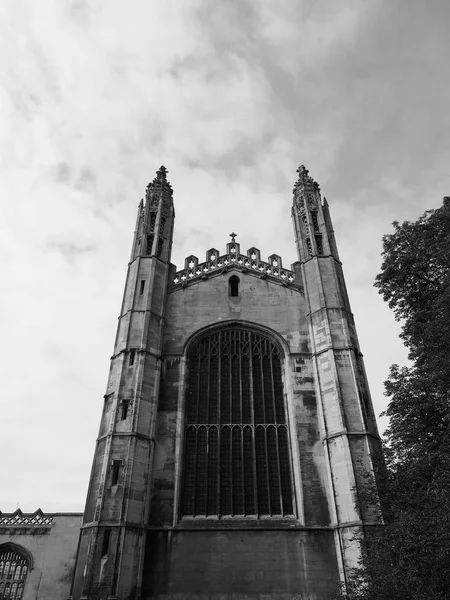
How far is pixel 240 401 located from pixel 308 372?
2.92 m

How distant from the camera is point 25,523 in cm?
1997

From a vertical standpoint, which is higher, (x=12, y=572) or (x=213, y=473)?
(x=213, y=473)

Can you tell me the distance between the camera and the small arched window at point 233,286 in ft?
70.1

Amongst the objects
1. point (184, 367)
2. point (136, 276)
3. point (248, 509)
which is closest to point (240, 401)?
point (184, 367)

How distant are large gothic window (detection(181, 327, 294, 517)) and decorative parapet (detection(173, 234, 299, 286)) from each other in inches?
125

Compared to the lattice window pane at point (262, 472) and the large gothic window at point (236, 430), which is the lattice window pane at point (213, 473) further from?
the lattice window pane at point (262, 472)

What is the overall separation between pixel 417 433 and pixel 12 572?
55.7 ft

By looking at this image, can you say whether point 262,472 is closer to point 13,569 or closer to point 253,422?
point 253,422

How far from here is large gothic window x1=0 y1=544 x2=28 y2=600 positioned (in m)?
18.4

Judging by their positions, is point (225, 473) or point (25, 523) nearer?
point (225, 473)

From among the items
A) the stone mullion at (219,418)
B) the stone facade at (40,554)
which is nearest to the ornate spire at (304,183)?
the stone mullion at (219,418)

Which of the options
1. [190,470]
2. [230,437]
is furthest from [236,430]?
[190,470]

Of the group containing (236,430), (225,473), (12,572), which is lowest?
(12,572)

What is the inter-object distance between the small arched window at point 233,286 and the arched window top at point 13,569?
45.0 ft
